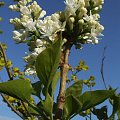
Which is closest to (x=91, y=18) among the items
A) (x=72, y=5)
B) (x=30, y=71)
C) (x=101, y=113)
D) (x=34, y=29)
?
(x=72, y=5)

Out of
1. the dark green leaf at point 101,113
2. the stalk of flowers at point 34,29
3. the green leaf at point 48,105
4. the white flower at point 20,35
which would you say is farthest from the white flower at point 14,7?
the dark green leaf at point 101,113

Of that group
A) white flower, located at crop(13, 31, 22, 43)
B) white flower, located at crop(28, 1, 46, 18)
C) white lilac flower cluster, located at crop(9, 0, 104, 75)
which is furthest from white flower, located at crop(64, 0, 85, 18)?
white flower, located at crop(13, 31, 22, 43)

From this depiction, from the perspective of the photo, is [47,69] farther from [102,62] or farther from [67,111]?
[102,62]

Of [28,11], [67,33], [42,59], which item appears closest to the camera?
[42,59]

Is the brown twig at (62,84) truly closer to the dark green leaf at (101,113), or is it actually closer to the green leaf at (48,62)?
the green leaf at (48,62)

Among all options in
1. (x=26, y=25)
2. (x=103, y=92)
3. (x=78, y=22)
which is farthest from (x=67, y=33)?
(x=103, y=92)

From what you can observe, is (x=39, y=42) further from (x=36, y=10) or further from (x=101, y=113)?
(x=101, y=113)

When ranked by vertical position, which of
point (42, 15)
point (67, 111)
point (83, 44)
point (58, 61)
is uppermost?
point (42, 15)
